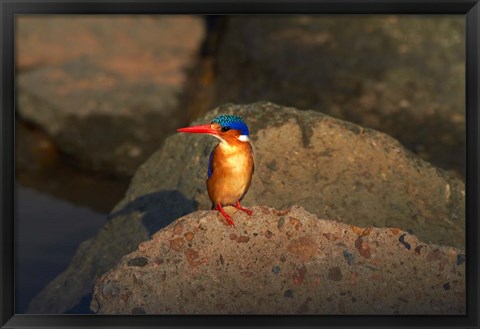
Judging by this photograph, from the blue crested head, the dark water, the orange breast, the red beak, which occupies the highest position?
the blue crested head

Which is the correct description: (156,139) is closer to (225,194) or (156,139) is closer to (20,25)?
(20,25)

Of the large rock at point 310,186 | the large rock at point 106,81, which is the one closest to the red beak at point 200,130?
the large rock at point 310,186

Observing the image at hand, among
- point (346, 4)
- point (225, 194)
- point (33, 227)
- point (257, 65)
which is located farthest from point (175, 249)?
point (257, 65)

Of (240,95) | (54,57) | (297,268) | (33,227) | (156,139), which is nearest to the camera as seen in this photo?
(297,268)

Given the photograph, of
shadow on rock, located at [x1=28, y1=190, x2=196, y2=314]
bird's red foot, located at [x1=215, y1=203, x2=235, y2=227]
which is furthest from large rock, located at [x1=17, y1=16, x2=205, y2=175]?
bird's red foot, located at [x1=215, y1=203, x2=235, y2=227]

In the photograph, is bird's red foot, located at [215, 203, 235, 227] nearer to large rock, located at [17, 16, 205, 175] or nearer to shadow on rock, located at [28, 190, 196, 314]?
shadow on rock, located at [28, 190, 196, 314]

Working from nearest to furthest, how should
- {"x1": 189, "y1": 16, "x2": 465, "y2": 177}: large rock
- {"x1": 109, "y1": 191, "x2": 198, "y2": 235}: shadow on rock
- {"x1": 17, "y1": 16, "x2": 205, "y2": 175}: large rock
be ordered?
{"x1": 109, "y1": 191, "x2": 198, "y2": 235}: shadow on rock < {"x1": 189, "y1": 16, "x2": 465, "y2": 177}: large rock < {"x1": 17, "y1": 16, "x2": 205, "y2": 175}: large rock
